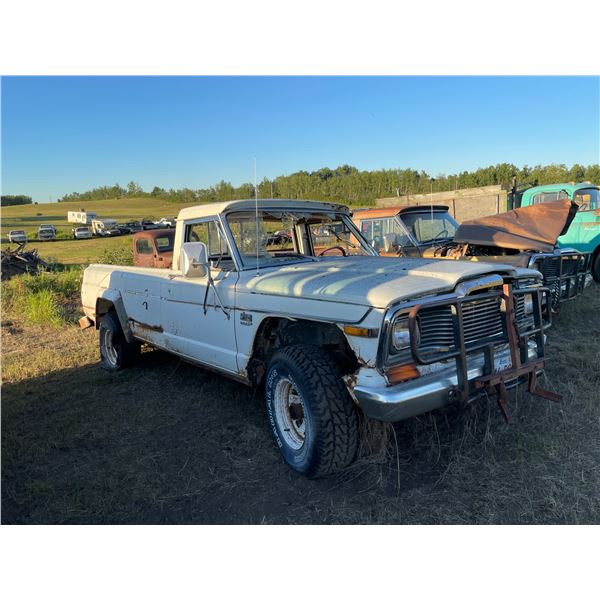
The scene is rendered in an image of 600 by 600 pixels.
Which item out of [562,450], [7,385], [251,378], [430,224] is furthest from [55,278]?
[562,450]

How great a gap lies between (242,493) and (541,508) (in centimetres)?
186

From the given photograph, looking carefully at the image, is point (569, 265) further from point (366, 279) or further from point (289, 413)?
point (289, 413)

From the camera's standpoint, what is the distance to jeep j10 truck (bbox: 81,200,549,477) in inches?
112

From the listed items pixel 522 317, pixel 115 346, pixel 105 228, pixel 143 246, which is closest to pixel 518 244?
pixel 522 317

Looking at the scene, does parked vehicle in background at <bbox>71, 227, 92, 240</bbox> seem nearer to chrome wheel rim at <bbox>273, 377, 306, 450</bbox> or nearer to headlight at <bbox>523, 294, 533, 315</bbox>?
chrome wheel rim at <bbox>273, 377, 306, 450</bbox>

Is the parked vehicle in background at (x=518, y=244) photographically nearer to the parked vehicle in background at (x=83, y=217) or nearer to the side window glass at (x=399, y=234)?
the side window glass at (x=399, y=234)

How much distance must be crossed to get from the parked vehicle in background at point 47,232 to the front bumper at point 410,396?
84.2 ft

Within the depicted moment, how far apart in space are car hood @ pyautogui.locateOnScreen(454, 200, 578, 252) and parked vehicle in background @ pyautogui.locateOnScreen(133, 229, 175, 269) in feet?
17.3

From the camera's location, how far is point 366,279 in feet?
10.6

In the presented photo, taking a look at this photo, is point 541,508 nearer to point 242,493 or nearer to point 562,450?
point 562,450

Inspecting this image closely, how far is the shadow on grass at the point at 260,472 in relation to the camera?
2877 millimetres

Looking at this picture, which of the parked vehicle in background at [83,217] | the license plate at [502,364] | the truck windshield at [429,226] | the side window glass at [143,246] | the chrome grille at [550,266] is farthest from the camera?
the parked vehicle in background at [83,217]

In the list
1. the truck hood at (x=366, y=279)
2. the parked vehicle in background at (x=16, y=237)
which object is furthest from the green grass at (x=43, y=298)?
the truck hood at (x=366, y=279)

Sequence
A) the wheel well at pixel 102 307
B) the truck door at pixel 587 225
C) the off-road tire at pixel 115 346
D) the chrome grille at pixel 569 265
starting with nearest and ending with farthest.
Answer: the off-road tire at pixel 115 346
the wheel well at pixel 102 307
the chrome grille at pixel 569 265
the truck door at pixel 587 225
